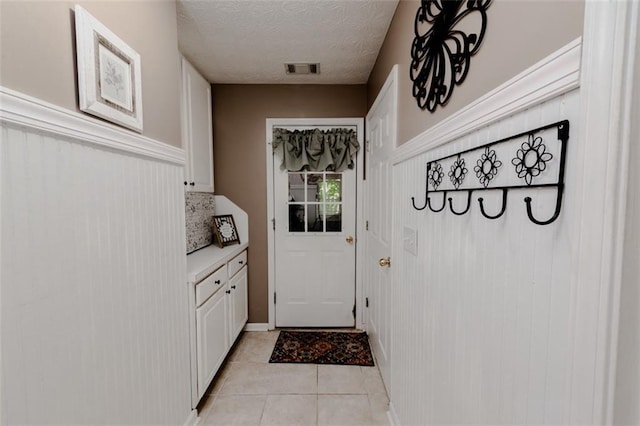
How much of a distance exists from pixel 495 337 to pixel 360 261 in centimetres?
207

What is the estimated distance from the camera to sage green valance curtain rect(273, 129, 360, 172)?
8.89 feet

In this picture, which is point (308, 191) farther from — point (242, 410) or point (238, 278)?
point (242, 410)

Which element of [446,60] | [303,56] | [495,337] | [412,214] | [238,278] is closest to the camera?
[495,337]

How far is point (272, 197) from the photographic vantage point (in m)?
2.80

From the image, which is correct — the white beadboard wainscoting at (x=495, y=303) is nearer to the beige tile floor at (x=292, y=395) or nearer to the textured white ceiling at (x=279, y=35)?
the beige tile floor at (x=292, y=395)

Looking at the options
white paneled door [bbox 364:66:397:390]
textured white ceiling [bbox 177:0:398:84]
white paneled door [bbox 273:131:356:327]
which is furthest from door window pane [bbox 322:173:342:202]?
textured white ceiling [bbox 177:0:398:84]

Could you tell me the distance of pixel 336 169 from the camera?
2762 mm

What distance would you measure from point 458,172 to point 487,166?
15 cm

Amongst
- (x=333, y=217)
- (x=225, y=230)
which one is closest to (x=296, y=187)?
(x=333, y=217)

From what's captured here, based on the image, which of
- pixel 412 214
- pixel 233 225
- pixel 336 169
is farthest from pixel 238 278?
pixel 412 214

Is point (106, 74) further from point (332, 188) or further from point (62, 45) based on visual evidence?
point (332, 188)

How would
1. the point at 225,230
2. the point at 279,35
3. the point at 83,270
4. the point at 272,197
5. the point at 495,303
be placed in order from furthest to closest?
the point at 272,197
the point at 225,230
the point at 279,35
the point at 83,270
the point at 495,303

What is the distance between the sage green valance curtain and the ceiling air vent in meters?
0.50

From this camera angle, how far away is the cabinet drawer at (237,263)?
2357mm
